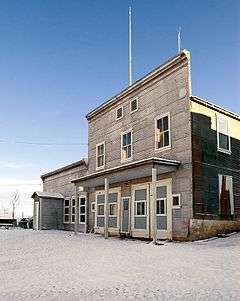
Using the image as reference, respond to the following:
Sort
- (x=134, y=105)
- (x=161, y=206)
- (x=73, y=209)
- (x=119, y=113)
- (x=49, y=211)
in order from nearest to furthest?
(x=161, y=206)
(x=134, y=105)
(x=119, y=113)
(x=73, y=209)
(x=49, y=211)

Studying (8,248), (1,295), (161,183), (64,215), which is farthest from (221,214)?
(64,215)

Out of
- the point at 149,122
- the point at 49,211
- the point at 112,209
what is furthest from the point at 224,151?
the point at 49,211

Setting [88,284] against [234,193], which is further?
[234,193]

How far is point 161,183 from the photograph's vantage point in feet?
58.0

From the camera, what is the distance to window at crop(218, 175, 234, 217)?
17.4 meters

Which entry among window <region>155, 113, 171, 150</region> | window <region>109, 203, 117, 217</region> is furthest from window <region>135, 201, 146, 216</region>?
window <region>155, 113, 171, 150</region>

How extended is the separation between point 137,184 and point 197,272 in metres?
11.2

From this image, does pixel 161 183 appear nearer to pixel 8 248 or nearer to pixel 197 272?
pixel 8 248

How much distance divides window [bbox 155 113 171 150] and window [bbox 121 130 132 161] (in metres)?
2.62

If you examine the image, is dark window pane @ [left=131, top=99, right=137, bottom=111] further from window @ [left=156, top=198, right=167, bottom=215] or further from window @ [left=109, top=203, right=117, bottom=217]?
window @ [left=156, top=198, right=167, bottom=215]

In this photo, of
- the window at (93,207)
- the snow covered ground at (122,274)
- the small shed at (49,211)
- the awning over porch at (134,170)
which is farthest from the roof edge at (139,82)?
the snow covered ground at (122,274)

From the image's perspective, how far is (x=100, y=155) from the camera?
957 inches

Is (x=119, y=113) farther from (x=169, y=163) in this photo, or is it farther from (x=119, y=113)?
(x=169, y=163)

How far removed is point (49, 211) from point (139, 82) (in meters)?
14.0
